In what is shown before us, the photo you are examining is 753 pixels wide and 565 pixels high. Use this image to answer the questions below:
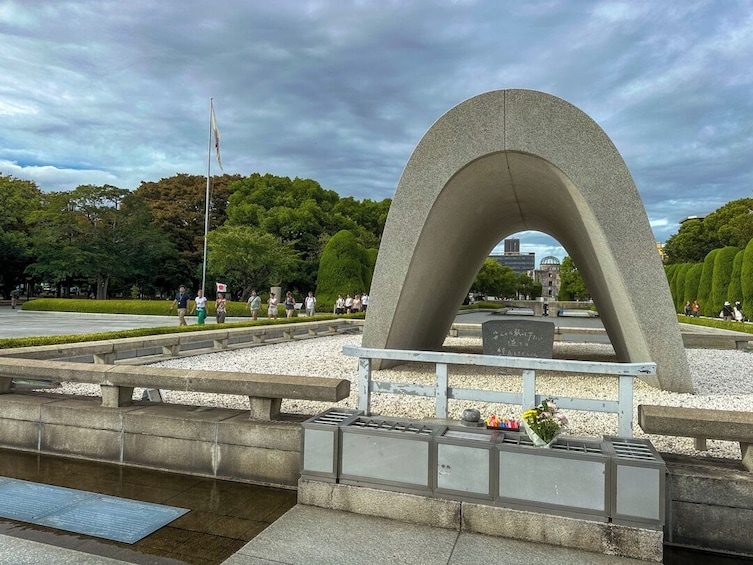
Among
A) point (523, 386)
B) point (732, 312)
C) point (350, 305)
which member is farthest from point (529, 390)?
point (732, 312)

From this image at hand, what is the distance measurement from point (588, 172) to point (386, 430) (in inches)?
211

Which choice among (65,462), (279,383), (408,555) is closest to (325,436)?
(279,383)

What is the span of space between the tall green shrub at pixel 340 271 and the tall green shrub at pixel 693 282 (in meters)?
27.1

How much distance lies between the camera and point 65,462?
5336mm

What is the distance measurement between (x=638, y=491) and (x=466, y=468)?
118 cm

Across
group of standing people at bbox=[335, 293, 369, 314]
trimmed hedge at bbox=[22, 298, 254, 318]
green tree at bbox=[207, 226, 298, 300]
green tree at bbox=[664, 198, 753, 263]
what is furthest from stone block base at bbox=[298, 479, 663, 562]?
green tree at bbox=[664, 198, 753, 263]

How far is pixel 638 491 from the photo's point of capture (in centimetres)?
344

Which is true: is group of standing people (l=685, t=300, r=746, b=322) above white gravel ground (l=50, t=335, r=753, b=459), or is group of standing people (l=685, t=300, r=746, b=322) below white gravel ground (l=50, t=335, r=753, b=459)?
above

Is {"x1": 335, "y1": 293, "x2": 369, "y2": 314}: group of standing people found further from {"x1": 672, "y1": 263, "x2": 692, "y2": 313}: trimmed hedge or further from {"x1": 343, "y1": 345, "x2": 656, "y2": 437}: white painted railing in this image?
{"x1": 672, "y1": 263, "x2": 692, "y2": 313}: trimmed hedge

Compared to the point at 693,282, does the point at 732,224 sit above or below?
above

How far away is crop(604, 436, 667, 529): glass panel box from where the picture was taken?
11.2 feet

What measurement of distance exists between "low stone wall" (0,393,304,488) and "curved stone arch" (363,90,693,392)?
403 cm

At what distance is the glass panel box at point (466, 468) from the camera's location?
148 inches

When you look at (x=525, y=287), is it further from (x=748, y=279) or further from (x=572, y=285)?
(x=748, y=279)
